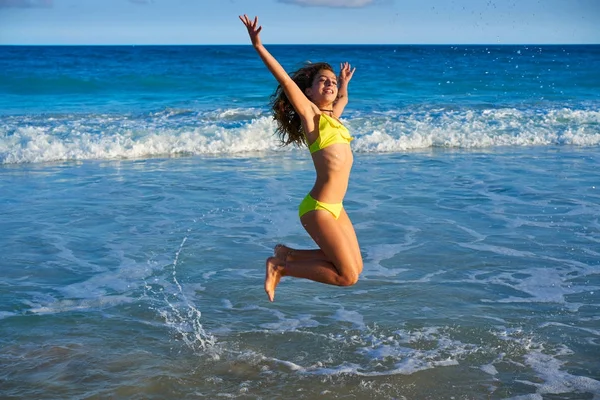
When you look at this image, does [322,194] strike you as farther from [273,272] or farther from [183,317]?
[183,317]

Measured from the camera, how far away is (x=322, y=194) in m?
5.56

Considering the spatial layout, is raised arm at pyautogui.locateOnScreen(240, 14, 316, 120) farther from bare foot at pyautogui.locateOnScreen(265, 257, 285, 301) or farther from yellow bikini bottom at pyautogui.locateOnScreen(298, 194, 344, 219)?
bare foot at pyautogui.locateOnScreen(265, 257, 285, 301)

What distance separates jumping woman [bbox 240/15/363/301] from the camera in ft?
17.9

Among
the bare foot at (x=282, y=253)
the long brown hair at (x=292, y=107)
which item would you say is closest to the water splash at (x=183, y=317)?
the bare foot at (x=282, y=253)

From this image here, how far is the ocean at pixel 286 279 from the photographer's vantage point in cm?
540

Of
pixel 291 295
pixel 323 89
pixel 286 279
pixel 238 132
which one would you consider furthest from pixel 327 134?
pixel 238 132

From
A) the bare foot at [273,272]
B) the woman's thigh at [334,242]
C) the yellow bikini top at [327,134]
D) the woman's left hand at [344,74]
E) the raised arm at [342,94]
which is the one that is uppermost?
the woman's left hand at [344,74]

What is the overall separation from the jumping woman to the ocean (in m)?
0.63

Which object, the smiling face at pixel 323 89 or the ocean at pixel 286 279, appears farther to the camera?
the smiling face at pixel 323 89

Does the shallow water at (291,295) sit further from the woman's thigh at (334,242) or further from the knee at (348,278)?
the woman's thigh at (334,242)

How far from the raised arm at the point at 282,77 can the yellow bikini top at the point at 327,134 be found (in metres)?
0.10

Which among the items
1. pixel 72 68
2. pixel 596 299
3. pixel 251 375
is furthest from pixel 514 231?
pixel 72 68

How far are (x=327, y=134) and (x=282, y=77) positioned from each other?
55 cm

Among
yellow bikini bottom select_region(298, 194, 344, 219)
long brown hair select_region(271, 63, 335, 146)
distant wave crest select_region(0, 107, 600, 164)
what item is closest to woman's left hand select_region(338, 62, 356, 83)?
long brown hair select_region(271, 63, 335, 146)
